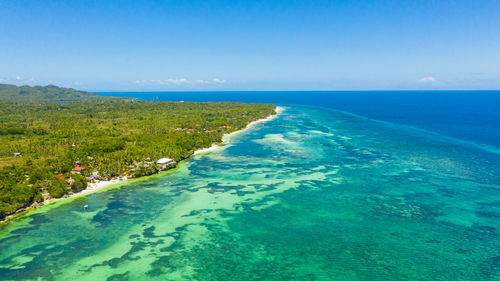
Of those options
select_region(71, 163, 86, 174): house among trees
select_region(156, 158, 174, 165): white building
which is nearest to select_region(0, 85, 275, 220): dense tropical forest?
select_region(71, 163, 86, 174): house among trees

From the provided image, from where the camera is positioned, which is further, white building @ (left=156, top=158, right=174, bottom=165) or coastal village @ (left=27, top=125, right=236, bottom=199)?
Result: white building @ (left=156, top=158, right=174, bottom=165)

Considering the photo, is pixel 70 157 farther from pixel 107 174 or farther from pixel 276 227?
pixel 276 227

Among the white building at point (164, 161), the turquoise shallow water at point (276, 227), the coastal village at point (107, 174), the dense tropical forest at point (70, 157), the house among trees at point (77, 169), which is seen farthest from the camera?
the white building at point (164, 161)

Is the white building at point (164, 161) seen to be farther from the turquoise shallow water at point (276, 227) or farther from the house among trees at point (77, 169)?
the house among trees at point (77, 169)

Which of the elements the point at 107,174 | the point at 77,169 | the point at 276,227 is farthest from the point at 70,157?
the point at 276,227

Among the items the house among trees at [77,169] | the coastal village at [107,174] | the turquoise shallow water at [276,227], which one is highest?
the house among trees at [77,169]

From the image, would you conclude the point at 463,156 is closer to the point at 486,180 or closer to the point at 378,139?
the point at 486,180

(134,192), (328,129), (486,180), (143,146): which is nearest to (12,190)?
(134,192)

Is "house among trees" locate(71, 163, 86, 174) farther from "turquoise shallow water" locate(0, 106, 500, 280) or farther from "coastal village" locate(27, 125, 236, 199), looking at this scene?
"turquoise shallow water" locate(0, 106, 500, 280)

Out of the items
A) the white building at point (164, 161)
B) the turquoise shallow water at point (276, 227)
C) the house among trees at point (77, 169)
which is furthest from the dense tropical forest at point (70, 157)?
the turquoise shallow water at point (276, 227)
